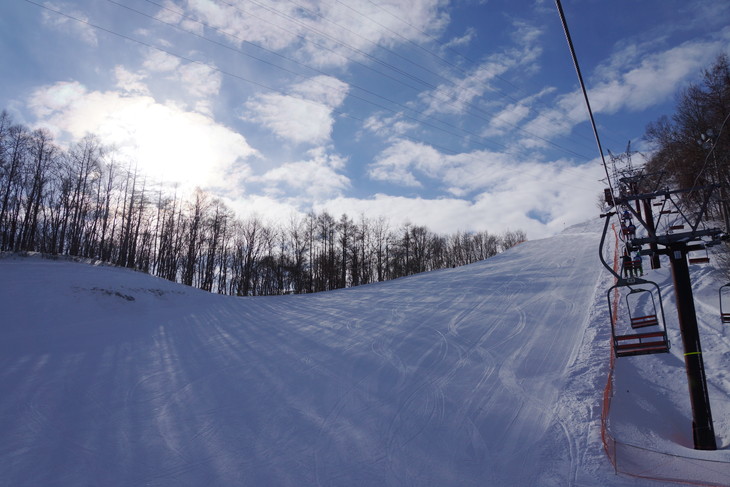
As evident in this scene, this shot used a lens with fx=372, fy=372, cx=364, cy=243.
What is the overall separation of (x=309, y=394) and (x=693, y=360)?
905 centimetres

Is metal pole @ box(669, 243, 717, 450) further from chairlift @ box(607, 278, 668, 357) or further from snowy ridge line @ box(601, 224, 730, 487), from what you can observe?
snowy ridge line @ box(601, 224, 730, 487)

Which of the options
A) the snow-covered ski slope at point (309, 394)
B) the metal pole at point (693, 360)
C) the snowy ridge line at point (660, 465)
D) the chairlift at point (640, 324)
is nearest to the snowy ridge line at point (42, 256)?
the snow-covered ski slope at point (309, 394)

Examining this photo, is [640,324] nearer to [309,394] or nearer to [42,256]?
[309,394]

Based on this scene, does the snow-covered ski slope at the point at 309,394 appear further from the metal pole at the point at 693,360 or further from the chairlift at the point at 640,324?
the chairlift at the point at 640,324

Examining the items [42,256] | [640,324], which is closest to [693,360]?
[640,324]

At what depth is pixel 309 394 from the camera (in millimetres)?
10305

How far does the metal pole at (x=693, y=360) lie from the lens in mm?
7664

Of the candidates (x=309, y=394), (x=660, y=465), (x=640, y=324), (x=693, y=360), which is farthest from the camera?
(x=309, y=394)

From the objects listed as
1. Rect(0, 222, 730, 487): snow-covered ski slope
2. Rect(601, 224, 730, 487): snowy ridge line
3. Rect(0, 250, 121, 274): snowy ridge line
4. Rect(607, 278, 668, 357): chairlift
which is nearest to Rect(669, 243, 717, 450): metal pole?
Rect(607, 278, 668, 357): chairlift

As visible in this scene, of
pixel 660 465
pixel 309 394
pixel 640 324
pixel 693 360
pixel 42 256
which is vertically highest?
pixel 42 256

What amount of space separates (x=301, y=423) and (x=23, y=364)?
886 cm

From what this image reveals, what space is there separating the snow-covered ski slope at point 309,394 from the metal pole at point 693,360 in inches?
24.0

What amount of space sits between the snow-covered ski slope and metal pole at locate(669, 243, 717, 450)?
610mm

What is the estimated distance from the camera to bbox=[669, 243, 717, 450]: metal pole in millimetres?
7664
